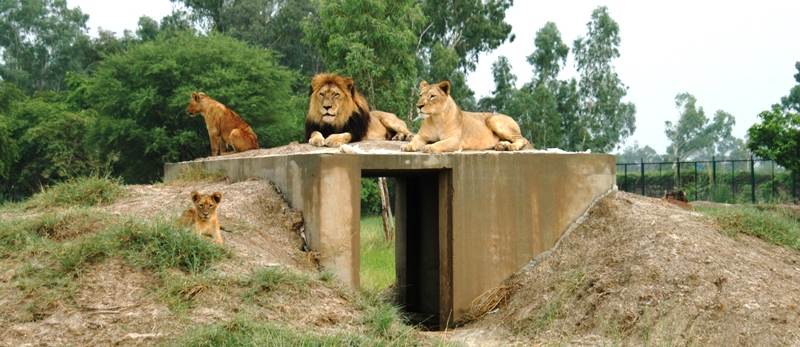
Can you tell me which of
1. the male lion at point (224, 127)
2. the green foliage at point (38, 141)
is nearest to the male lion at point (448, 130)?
the male lion at point (224, 127)

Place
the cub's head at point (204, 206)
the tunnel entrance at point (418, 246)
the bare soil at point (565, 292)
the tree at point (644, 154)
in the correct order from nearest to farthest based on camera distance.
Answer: the bare soil at point (565, 292), the cub's head at point (204, 206), the tunnel entrance at point (418, 246), the tree at point (644, 154)

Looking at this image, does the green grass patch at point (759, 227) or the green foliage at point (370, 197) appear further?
the green foliage at point (370, 197)

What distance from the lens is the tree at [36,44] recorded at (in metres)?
53.5

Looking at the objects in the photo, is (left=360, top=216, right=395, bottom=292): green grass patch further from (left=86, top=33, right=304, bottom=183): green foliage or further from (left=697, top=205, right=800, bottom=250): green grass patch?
(left=86, top=33, right=304, bottom=183): green foliage

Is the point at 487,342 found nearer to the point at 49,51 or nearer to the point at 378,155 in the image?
the point at 378,155

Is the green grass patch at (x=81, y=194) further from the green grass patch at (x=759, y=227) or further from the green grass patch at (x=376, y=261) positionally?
the green grass patch at (x=759, y=227)

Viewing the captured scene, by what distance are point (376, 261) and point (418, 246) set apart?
529 cm

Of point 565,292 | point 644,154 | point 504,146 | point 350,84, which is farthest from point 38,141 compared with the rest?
point 644,154

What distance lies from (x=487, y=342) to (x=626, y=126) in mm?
43442

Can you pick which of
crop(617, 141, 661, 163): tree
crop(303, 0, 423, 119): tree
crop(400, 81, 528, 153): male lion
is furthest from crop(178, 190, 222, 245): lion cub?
crop(617, 141, 661, 163): tree

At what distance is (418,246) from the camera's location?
11.3 meters

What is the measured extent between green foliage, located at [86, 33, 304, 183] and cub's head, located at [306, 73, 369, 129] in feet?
47.1

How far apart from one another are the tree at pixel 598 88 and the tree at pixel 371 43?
59.0ft

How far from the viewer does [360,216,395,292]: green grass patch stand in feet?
41.9
